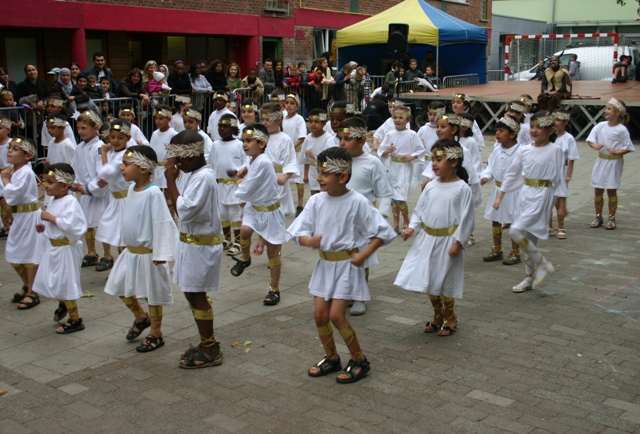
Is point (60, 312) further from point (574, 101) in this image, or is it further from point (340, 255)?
point (574, 101)

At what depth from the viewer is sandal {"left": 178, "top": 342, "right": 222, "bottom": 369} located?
245 inches

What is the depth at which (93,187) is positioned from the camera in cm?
862

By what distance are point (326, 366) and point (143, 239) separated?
6.26ft

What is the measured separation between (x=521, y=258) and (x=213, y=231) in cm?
494

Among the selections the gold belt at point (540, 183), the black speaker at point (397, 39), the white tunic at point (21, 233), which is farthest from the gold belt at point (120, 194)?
the black speaker at point (397, 39)

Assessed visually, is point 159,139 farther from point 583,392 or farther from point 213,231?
point 583,392

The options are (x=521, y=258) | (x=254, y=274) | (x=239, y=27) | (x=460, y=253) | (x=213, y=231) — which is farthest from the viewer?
(x=239, y=27)

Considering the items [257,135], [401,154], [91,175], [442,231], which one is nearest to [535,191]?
[442,231]

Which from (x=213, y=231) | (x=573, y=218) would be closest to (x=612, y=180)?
(x=573, y=218)

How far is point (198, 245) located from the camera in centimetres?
632

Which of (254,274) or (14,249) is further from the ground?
(14,249)

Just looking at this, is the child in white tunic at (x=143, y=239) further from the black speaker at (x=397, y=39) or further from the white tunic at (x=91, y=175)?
the black speaker at (x=397, y=39)

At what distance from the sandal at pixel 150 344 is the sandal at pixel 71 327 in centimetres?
85

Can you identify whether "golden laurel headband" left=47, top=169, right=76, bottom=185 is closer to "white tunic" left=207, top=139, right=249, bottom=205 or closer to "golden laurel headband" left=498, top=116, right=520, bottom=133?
"white tunic" left=207, top=139, right=249, bottom=205
